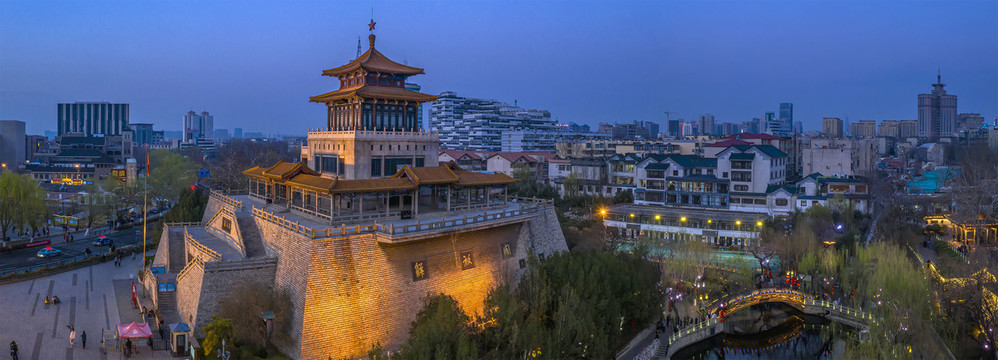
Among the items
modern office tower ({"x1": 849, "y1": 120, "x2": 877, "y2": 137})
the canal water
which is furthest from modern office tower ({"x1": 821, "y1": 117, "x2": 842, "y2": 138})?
the canal water

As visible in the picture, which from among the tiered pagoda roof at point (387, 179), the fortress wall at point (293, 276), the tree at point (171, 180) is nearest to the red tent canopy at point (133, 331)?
the fortress wall at point (293, 276)

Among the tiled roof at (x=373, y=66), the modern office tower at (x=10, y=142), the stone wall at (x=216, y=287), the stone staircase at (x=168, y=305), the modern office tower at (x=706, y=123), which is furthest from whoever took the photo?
the modern office tower at (x=706, y=123)

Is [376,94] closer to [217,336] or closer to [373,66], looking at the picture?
[373,66]

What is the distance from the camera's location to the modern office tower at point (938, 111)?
6225 inches

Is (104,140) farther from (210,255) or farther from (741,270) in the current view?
(741,270)

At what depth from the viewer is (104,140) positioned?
91.8 m

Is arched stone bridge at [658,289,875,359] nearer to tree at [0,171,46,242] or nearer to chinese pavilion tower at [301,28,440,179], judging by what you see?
chinese pavilion tower at [301,28,440,179]

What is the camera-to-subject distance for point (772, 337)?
106ft

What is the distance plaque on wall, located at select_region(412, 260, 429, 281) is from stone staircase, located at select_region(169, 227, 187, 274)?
14096 mm

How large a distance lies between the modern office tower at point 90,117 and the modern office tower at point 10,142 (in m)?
46.2

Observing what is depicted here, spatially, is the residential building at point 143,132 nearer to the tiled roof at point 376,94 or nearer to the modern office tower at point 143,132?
the modern office tower at point 143,132

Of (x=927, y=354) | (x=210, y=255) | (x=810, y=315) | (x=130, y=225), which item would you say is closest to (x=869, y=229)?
(x=810, y=315)

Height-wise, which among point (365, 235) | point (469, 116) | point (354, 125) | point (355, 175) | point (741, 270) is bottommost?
point (741, 270)

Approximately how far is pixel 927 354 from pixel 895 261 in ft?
26.4
